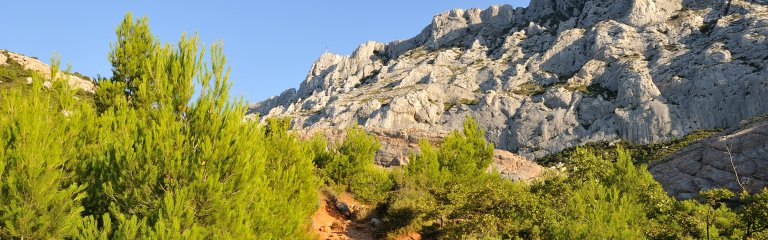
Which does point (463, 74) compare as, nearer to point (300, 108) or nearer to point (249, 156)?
point (300, 108)

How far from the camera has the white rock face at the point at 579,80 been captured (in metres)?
93.2

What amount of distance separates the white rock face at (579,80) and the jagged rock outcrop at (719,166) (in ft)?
176

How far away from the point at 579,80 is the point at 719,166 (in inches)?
3176

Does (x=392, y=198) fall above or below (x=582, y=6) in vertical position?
below

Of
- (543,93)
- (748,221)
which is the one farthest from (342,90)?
(748,221)

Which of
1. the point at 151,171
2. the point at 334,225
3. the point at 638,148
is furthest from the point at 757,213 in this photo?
the point at 638,148

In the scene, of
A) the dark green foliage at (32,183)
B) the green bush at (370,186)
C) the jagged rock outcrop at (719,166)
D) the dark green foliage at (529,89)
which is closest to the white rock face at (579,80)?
the dark green foliage at (529,89)

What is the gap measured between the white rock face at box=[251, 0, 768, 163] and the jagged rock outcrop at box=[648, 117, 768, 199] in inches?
2114

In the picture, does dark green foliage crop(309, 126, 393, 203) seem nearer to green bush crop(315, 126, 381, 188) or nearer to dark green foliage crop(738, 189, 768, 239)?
green bush crop(315, 126, 381, 188)

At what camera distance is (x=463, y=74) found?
141875 mm

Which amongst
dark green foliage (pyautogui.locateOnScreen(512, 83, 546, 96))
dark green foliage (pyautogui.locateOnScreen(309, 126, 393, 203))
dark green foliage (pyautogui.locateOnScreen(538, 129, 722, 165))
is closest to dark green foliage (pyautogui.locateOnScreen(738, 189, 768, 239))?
dark green foliage (pyautogui.locateOnScreen(309, 126, 393, 203))

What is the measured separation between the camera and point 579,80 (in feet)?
383

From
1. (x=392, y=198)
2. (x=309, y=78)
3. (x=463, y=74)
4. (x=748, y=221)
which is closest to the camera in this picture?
(x=748, y=221)

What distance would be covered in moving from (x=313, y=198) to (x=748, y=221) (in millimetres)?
15692
